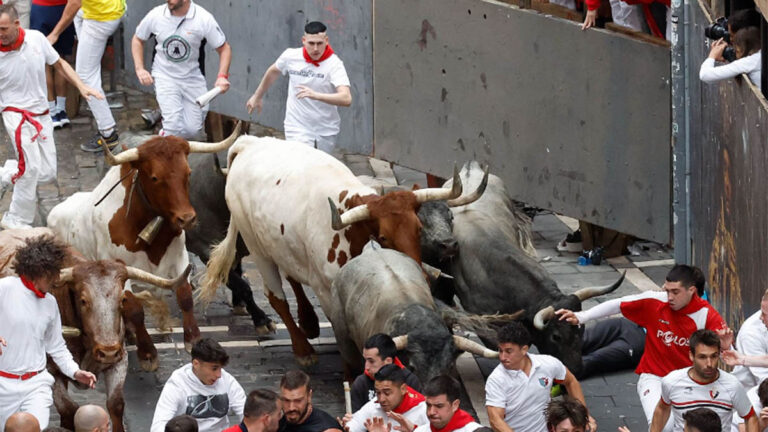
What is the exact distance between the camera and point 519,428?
34.2 feet

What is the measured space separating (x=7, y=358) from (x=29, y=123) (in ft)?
15.2

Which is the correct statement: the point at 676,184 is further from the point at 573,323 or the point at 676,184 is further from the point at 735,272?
the point at 573,323

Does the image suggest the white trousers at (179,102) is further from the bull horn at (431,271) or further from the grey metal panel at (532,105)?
the bull horn at (431,271)

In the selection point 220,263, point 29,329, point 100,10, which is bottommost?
point 220,263

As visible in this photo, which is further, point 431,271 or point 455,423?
point 431,271

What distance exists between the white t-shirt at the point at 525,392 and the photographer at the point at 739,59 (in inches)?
112

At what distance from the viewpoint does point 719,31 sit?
1232 cm

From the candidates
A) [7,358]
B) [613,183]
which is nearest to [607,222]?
[613,183]

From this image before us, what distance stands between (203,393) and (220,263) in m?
4.19

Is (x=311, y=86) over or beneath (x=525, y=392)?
over

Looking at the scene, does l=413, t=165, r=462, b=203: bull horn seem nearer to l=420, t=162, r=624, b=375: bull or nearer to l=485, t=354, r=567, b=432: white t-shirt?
l=420, t=162, r=624, b=375: bull

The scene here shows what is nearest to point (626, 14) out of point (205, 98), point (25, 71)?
point (205, 98)

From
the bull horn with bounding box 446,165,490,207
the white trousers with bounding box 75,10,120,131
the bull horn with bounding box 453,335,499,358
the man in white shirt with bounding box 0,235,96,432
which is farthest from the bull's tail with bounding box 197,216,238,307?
the white trousers with bounding box 75,10,120,131

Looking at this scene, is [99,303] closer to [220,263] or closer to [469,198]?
[220,263]
